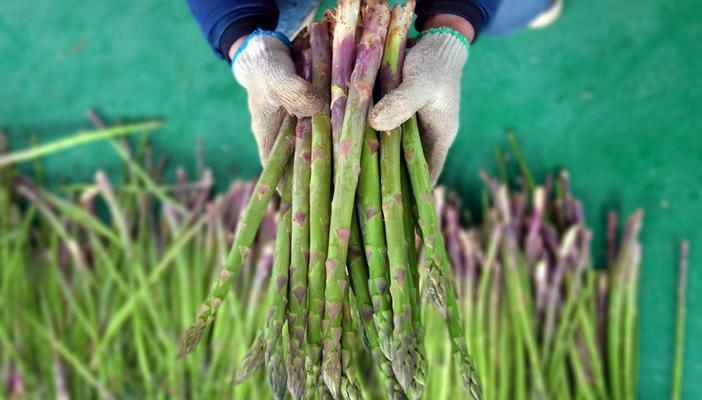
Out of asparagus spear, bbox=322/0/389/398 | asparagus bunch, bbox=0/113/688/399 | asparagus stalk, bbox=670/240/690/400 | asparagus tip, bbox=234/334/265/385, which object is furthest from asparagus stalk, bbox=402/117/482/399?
asparagus stalk, bbox=670/240/690/400

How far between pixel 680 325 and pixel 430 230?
139 cm

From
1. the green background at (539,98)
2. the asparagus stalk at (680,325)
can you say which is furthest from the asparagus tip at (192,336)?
the asparagus stalk at (680,325)

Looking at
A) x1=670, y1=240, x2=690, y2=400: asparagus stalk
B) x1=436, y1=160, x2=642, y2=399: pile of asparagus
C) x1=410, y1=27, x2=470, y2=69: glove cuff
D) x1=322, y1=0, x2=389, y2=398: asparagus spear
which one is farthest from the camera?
x1=670, y1=240, x2=690, y2=400: asparagus stalk

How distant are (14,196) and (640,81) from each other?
243 centimetres

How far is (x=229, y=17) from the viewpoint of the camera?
1180mm

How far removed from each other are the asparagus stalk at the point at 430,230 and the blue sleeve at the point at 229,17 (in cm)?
41

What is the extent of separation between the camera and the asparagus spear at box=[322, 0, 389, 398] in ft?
3.19

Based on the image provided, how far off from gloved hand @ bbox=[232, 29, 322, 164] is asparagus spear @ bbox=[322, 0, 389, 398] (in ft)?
0.29

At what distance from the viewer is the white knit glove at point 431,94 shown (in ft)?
3.23

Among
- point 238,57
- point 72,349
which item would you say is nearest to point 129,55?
point 72,349

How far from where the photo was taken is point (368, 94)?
3.29 ft

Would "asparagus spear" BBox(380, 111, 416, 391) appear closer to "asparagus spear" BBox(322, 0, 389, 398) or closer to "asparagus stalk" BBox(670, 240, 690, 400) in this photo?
"asparagus spear" BBox(322, 0, 389, 398)

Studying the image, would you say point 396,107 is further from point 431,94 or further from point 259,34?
point 259,34

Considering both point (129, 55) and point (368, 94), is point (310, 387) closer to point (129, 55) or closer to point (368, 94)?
point (368, 94)
